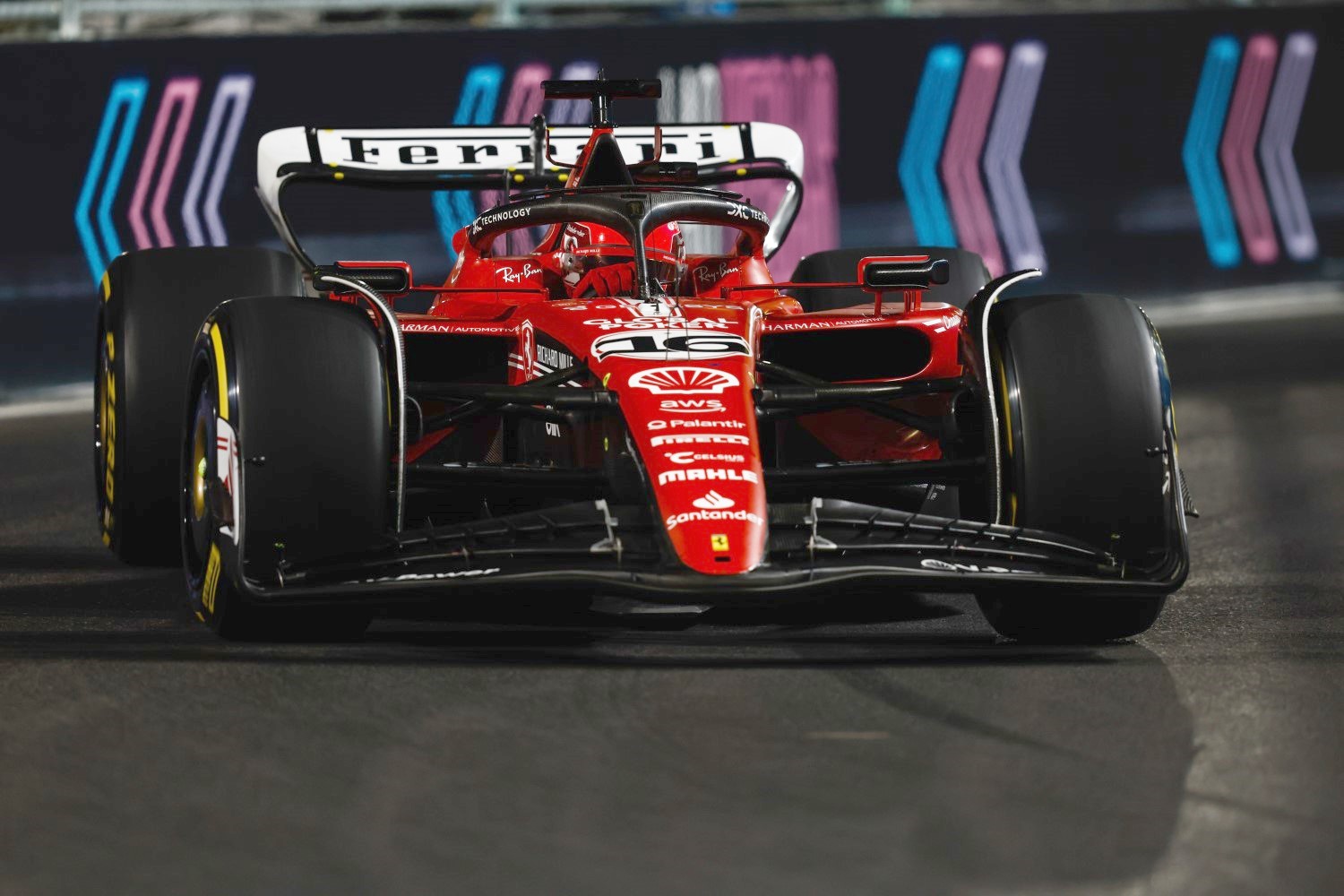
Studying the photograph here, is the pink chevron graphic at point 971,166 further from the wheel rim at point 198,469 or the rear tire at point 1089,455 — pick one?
the wheel rim at point 198,469

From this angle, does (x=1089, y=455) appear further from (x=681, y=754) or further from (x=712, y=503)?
(x=681, y=754)

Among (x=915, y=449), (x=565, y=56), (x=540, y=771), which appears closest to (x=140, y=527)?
(x=915, y=449)

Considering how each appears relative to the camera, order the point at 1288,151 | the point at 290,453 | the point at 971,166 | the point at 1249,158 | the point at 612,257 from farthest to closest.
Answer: the point at 1288,151 < the point at 1249,158 < the point at 971,166 < the point at 612,257 < the point at 290,453

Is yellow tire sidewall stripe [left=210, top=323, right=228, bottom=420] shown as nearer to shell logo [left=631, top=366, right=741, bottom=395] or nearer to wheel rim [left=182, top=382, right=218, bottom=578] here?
wheel rim [left=182, top=382, right=218, bottom=578]

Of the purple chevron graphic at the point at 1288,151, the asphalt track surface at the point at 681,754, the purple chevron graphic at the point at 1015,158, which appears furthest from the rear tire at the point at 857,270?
the purple chevron graphic at the point at 1288,151

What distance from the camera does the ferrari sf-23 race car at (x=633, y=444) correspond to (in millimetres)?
5426

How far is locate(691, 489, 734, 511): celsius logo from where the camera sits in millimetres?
5418

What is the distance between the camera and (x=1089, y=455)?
229 inches

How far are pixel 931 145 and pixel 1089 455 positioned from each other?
1127 centimetres

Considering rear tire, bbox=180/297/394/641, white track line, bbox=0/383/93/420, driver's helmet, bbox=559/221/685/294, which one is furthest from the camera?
white track line, bbox=0/383/93/420

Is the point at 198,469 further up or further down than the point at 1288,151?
further down

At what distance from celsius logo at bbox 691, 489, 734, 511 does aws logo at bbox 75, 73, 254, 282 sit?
8.86 meters

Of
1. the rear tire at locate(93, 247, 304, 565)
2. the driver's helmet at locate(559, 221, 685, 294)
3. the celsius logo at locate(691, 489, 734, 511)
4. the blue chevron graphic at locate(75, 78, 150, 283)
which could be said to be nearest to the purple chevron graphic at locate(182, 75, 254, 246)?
the blue chevron graphic at locate(75, 78, 150, 283)

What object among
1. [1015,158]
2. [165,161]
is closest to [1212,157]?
[1015,158]
